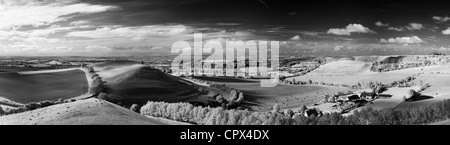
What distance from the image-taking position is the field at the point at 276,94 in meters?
44.3

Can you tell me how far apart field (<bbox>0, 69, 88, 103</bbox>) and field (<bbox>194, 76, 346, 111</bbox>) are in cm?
1940

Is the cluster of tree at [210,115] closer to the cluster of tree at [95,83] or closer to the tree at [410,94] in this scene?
the cluster of tree at [95,83]

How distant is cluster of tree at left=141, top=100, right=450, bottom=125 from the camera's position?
19.5 m

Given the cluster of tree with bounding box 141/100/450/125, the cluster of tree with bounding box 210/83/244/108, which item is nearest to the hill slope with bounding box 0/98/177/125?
the cluster of tree with bounding box 141/100/450/125

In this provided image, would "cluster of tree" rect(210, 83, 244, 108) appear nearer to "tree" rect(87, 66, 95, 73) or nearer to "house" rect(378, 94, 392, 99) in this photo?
"tree" rect(87, 66, 95, 73)

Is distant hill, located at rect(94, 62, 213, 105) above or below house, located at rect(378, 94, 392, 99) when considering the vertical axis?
above

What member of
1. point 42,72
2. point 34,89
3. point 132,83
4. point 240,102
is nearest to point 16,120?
point 34,89

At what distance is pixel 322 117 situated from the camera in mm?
23016

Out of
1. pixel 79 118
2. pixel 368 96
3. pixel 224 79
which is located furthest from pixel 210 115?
pixel 224 79

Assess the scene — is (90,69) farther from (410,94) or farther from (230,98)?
(410,94)

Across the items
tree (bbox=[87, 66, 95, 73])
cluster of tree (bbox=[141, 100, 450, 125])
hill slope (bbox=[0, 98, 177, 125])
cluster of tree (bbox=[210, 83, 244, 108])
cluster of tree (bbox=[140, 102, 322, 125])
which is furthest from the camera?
cluster of tree (bbox=[210, 83, 244, 108])

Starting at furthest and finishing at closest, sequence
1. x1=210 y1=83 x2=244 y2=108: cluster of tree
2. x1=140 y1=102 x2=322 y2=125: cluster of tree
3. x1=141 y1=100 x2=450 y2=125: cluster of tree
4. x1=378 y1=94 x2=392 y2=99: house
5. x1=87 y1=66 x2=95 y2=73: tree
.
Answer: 1. x1=378 y1=94 x2=392 y2=99: house
2. x1=210 y1=83 x2=244 y2=108: cluster of tree
3. x1=87 y1=66 x2=95 y2=73: tree
4. x1=140 y1=102 x2=322 y2=125: cluster of tree
5. x1=141 y1=100 x2=450 y2=125: cluster of tree
